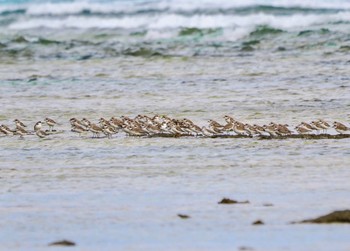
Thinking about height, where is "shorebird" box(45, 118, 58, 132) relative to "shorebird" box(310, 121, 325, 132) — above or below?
below

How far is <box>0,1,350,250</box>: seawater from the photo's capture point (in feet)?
34.1

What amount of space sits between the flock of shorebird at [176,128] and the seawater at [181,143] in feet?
0.67

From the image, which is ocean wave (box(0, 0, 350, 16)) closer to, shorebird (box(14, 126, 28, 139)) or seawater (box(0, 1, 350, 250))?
seawater (box(0, 1, 350, 250))

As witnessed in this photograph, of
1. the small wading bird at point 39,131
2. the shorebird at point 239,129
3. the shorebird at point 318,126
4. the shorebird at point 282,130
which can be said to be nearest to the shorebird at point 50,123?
the small wading bird at point 39,131

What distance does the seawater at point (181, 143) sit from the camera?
10.4 meters

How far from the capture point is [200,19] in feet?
156

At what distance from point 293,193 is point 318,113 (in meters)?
8.11

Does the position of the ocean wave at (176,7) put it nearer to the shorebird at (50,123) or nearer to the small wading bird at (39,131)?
the shorebird at (50,123)

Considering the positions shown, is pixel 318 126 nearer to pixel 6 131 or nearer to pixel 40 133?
pixel 40 133

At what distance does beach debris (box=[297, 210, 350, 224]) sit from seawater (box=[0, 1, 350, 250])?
0.18 metres

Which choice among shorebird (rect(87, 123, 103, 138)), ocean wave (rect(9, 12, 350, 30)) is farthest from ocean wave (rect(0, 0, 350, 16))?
shorebird (rect(87, 123, 103, 138))

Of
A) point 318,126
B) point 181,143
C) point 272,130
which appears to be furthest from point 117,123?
point 318,126

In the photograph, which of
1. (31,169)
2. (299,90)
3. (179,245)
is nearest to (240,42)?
(299,90)

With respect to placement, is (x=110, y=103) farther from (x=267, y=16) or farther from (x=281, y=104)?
(x=267, y=16)
